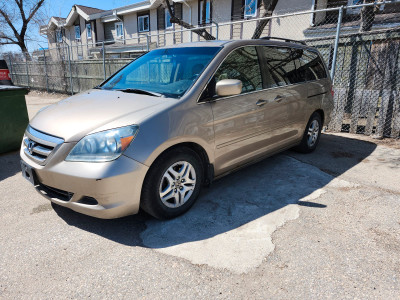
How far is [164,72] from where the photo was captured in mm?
3562

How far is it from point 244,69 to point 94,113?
73.0 inches

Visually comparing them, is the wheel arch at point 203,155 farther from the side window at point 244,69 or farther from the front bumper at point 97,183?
the side window at point 244,69

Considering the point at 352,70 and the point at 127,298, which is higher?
the point at 352,70

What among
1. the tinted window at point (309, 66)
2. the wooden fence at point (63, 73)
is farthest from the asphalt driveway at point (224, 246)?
the wooden fence at point (63, 73)

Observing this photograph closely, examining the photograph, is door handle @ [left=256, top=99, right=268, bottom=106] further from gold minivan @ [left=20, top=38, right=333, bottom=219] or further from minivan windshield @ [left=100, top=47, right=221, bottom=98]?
minivan windshield @ [left=100, top=47, right=221, bottom=98]

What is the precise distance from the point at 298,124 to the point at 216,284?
3079 mm

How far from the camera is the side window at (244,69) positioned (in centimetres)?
335

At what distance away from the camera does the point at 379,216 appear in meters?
3.18

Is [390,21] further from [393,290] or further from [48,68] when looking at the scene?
[48,68]

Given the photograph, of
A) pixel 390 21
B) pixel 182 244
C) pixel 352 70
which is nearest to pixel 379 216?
pixel 182 244

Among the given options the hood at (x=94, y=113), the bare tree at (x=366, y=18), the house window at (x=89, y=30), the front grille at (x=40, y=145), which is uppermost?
the house window at (x=89, y=30)

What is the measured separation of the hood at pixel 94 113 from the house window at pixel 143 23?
64.4 ft

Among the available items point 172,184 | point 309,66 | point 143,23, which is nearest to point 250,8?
point 143,23

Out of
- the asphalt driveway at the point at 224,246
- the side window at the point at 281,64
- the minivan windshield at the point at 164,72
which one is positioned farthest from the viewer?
the side window at the point at 281,64
